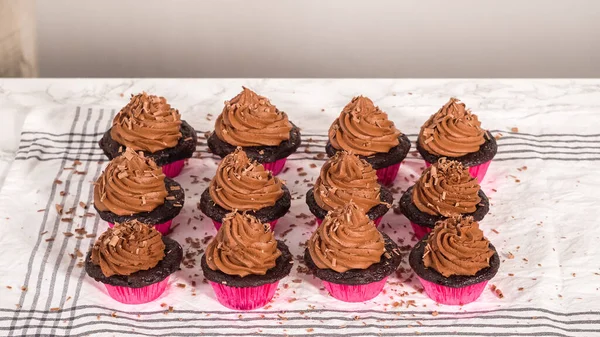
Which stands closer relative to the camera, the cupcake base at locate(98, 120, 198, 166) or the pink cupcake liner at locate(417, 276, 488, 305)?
the pink cupcake liner at locate(417, 276, 488, 305)

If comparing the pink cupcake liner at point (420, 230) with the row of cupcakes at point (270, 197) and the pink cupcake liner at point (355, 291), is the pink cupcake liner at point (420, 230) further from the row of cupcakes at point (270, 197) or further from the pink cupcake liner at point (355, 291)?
the pink cupcake liner at point (355, 291)

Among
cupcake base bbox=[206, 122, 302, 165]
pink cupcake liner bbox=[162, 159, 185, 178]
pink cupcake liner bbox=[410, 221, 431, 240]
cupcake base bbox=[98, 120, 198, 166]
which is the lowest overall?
pink cupcake liner bbox=[162, 159, 185, 178]

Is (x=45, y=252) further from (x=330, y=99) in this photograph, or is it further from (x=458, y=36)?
(x=458, y=36)

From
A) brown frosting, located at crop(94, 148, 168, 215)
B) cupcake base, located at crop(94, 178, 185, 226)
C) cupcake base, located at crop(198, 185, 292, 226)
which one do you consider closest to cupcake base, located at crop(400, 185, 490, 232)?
cupcake base, located at crop(198, 185, 292, 226)

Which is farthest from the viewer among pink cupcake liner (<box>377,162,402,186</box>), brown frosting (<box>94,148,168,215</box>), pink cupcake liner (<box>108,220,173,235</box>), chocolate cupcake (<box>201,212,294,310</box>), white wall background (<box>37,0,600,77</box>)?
white wall background (<box>37,0,600,77</box>)

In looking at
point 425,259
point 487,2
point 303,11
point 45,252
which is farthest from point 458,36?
point 45,252

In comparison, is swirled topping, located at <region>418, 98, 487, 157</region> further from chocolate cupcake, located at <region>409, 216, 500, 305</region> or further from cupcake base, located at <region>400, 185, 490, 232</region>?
chocolate cupcake, located at <region>409, 216, 500, 305</region>

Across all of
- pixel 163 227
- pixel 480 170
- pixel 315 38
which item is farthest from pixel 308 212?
pixel 315 38
